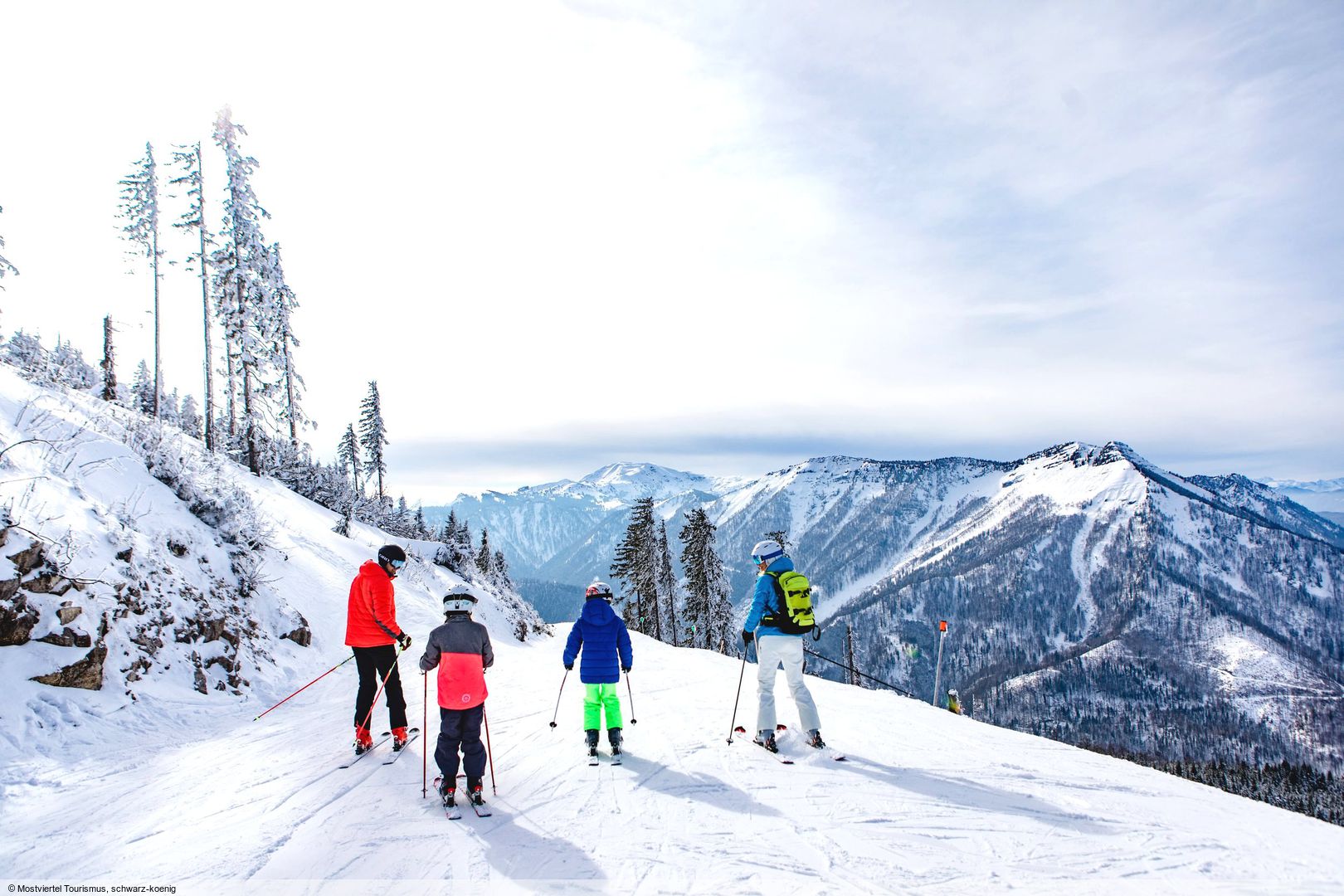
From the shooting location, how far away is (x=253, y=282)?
25.5 metres

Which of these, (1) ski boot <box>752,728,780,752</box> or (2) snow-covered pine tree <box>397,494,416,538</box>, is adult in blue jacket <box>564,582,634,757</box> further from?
(2) snow-covered pine tree <box>397,494,416,538</box>

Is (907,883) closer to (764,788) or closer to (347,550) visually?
(764,788)

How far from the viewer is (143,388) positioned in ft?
157

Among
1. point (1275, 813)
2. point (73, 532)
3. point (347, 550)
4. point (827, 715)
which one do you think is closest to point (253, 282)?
point (347, 550)

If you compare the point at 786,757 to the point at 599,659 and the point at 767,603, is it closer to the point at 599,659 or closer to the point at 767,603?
the point at 767,603

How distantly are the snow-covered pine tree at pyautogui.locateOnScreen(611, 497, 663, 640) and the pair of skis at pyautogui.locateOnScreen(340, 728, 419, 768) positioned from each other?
94.8ft

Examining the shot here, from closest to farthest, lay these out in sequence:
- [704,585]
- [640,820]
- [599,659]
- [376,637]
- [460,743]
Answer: [640,820] < [460,743] < [599,659] < [376,637] < [704,585]

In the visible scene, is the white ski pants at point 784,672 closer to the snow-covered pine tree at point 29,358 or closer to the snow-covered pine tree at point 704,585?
the snow-covered pine tree at point 29,358

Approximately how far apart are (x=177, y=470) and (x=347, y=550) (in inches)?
264

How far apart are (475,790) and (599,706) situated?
72.7 inches

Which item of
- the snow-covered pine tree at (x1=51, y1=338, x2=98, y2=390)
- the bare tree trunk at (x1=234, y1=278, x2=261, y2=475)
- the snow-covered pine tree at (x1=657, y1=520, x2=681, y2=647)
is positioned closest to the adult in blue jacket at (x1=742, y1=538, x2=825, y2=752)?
the bare tree trunk at (x1=234, y1=278, x2=261, y2=475)

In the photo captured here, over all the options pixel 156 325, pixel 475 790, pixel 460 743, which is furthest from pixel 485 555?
pixel 475 790

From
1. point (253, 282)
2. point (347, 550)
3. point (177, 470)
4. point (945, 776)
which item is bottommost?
point (945, 776)

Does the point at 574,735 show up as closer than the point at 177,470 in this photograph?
Yes
